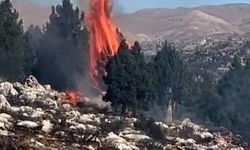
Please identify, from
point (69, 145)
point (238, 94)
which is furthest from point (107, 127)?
point (238, 94)

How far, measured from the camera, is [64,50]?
2694 inches

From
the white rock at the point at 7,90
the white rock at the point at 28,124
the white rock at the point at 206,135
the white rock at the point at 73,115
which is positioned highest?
the white rock at the point at 7,90

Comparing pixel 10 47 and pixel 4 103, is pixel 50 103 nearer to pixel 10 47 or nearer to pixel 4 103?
pixel 4 103

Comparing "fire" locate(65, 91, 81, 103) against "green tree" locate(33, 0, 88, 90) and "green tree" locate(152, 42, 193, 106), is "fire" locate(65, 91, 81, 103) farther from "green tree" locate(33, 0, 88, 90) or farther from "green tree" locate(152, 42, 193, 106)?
"green tree" locate(152, 42, 193, 106)

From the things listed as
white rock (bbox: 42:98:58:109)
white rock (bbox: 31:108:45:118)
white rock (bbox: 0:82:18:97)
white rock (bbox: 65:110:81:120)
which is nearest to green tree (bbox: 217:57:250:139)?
white rock (bbox: 65:110:81:120)

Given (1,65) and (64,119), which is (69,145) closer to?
(64,119)

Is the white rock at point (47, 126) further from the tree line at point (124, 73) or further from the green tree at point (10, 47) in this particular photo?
the green tree at point (10, 47)

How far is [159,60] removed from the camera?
72.1m

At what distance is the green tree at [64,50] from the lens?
65875mm

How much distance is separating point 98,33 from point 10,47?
8.89 m

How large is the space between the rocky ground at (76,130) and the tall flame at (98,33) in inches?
483

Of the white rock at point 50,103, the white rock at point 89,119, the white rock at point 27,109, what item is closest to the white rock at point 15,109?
the white rock at point 27,109

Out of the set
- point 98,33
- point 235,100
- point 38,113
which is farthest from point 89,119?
point 235,100

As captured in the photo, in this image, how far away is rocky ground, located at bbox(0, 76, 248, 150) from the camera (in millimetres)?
34500
